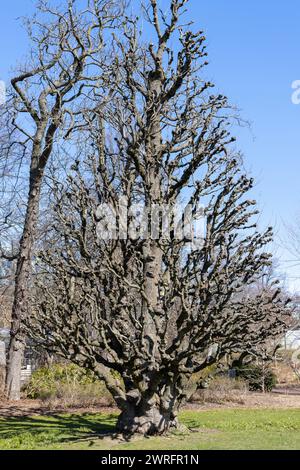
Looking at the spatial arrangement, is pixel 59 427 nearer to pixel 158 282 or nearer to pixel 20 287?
pixel 158 282

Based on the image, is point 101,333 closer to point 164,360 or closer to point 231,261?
point 164,360

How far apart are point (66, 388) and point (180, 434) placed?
723 centimetres

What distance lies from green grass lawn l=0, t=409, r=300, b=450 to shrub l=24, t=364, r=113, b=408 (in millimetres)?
2028

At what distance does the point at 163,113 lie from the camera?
10477 mm

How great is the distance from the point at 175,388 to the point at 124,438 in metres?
1.23

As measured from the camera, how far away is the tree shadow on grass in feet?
29.6

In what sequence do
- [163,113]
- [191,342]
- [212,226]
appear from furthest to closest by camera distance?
1. [163,113]
2. [212,226]
3. [191,342]

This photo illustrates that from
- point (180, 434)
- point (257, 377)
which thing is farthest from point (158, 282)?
point (257, 377)

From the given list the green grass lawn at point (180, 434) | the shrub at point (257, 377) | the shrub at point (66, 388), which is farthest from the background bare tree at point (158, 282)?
the shrub at point (257, 377)

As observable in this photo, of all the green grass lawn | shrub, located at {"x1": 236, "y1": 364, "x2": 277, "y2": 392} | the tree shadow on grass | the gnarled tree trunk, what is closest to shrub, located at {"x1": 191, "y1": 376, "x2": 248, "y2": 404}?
shrub, located at {"x1": 236, "y1": 364, "x2": 277, "y2": 392}

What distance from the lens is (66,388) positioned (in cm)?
1517
